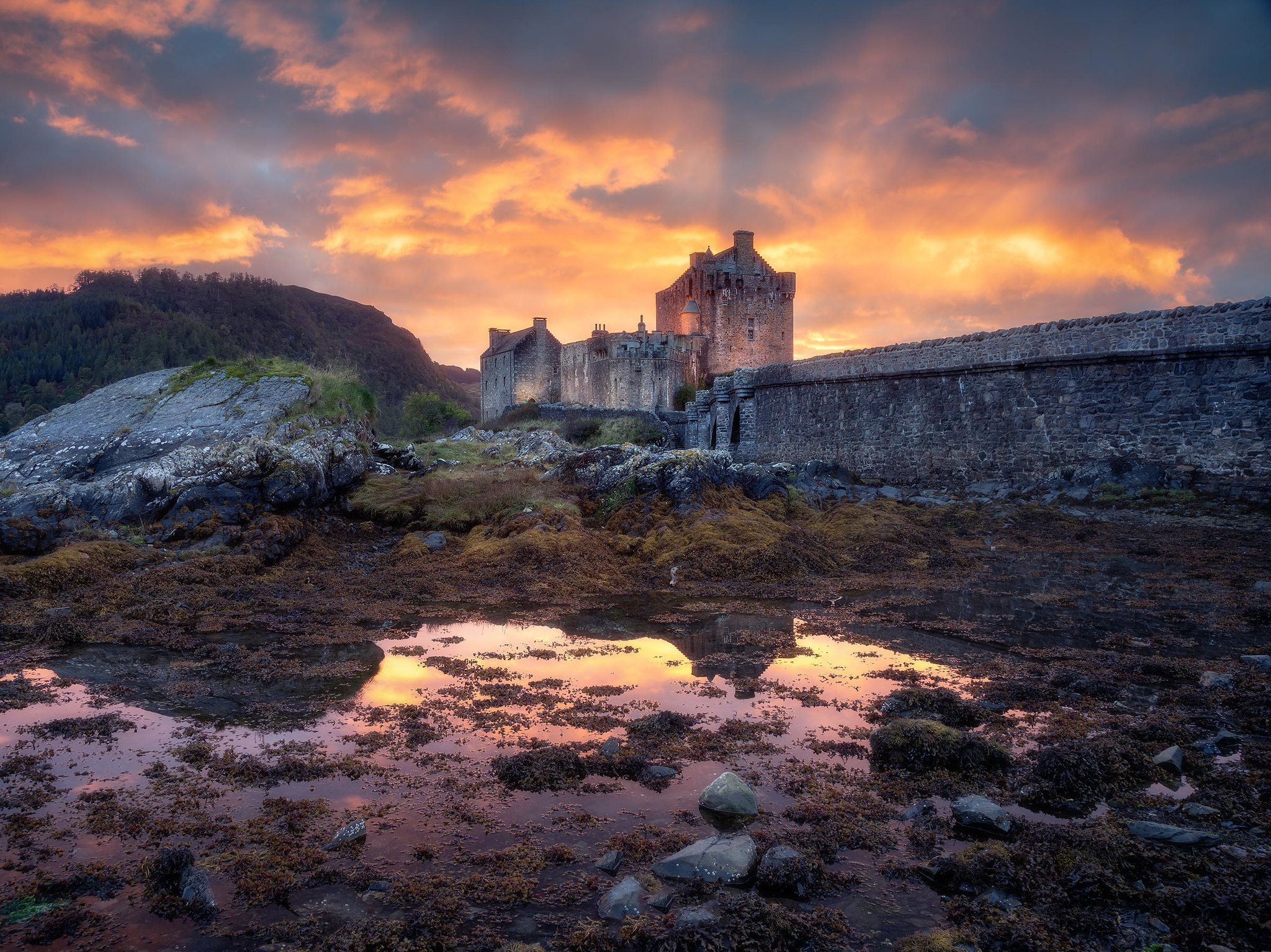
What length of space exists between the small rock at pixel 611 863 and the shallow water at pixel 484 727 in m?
0.06

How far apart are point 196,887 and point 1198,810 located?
18.0ft

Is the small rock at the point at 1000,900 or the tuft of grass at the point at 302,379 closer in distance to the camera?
the small rock at the point at 1000,900

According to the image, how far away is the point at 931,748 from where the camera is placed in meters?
4.94

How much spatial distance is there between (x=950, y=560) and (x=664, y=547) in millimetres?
5276

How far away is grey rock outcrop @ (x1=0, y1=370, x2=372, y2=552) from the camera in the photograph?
12.7 metres

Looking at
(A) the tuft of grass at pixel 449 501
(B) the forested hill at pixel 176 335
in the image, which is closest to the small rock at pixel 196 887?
(A) the tuft of grass at pixel 449 501

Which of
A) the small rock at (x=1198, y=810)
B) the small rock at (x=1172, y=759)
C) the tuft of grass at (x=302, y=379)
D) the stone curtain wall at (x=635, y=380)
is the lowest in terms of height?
the small rock at (x=1198, y=810)

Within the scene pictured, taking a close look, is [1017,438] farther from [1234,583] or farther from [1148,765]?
[1148,765]

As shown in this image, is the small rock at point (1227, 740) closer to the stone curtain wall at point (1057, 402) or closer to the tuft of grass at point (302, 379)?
the stone curtain wall at point (1057, 402)

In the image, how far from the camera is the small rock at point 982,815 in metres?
4.02

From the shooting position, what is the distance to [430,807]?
432 centimetres

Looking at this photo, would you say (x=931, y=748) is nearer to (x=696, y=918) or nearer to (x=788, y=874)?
(x=788, y=874)

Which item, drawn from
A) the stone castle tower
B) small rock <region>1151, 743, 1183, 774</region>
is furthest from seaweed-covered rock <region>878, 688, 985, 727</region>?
the stone castle tower

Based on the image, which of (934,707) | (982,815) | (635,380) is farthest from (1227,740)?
(635,380)
